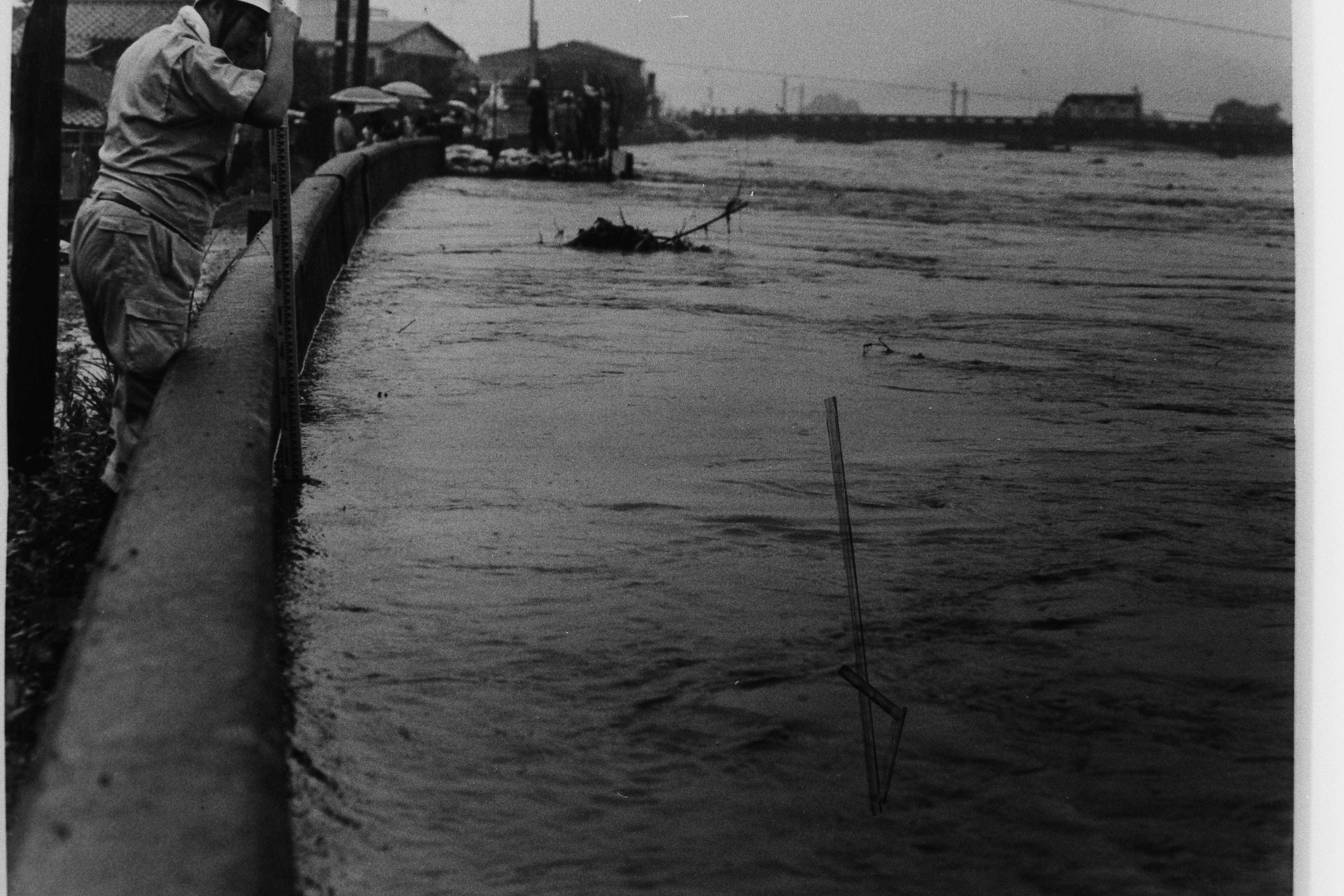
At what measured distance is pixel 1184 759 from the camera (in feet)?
10.3

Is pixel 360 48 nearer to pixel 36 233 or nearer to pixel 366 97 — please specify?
pixel 366 97

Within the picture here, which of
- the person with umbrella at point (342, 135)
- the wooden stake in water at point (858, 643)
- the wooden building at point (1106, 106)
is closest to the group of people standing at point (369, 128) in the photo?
the person with umbrella at point (342, 135)

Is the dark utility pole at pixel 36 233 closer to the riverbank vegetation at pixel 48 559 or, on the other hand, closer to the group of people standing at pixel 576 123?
the riverbank vegetation at pixel 48 559

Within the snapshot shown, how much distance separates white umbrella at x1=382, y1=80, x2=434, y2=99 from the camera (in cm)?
2383

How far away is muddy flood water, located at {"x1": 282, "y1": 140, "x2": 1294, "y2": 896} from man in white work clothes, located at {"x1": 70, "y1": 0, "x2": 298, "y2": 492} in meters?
0.64

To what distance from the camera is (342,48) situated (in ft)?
78.4

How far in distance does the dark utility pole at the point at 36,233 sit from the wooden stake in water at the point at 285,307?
71cm

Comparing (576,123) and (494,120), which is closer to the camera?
(576,123)

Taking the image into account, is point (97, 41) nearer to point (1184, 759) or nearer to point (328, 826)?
point (328, 826)

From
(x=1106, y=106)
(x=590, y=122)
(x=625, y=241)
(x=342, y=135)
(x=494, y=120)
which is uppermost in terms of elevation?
(x=494, y=120)

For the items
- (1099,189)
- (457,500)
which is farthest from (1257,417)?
(1099,189)

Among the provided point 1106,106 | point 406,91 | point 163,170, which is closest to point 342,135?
point 406,91

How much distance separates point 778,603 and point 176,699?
1946 mm

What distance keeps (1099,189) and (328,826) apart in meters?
22.5
